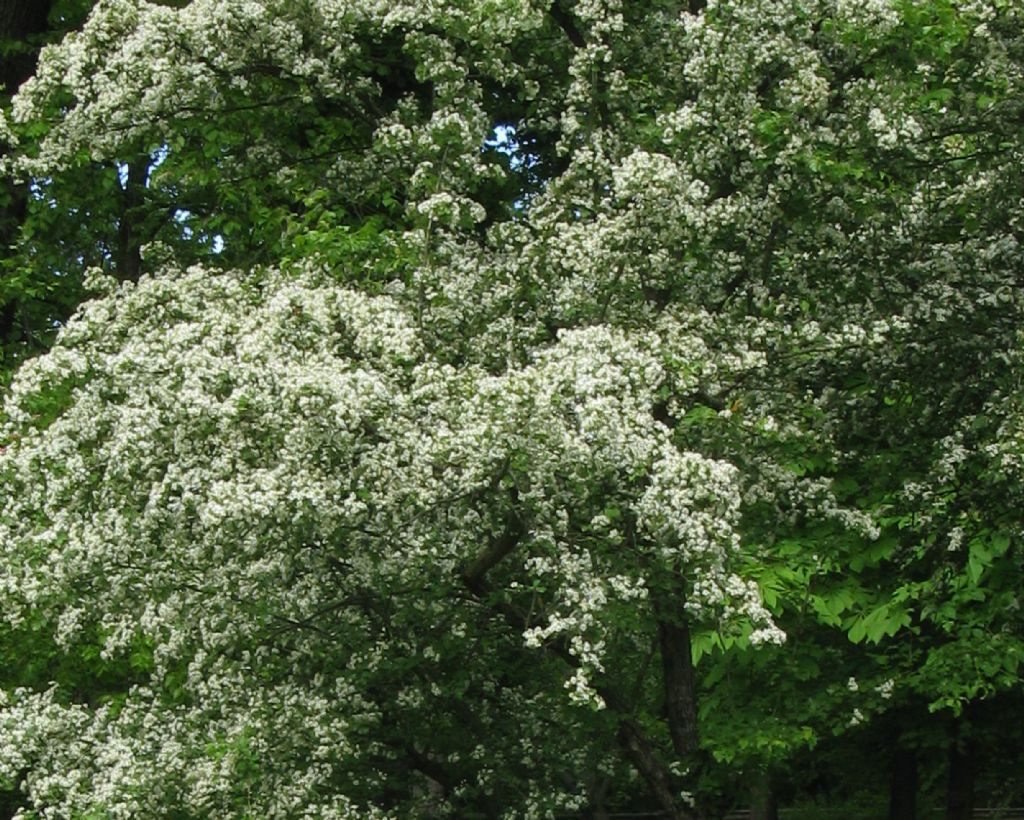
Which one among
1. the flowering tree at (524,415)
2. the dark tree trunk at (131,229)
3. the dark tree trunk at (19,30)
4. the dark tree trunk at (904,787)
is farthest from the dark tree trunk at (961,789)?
the dark tree trunk at (19,30)

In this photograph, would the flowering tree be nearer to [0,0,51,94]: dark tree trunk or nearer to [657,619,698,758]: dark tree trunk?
[657,619,698,758]: dark tree trunk

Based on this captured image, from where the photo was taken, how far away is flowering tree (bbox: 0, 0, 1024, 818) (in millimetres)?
8086

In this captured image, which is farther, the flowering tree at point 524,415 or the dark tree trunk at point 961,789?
the dark tree trunk at point 961,789

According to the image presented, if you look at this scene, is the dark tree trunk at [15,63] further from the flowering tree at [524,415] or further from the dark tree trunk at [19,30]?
the flowering tree at [524,415]

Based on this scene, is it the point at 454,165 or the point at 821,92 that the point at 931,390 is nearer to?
the point at 821,92

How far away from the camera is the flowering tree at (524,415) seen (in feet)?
26.5

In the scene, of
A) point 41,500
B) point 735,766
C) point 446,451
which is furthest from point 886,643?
point 41,500

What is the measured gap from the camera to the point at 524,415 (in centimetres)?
784

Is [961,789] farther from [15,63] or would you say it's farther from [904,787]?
[15,63]

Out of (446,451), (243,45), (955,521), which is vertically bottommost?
(446,451)

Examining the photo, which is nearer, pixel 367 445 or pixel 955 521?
pixel 367 445

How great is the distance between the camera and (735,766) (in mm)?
9766

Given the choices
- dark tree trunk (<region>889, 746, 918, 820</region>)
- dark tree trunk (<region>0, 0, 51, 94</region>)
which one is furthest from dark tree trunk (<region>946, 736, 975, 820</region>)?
dark tree trunk (<region>0, 0, 51, 94</region>)

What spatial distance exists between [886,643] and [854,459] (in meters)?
2.18
